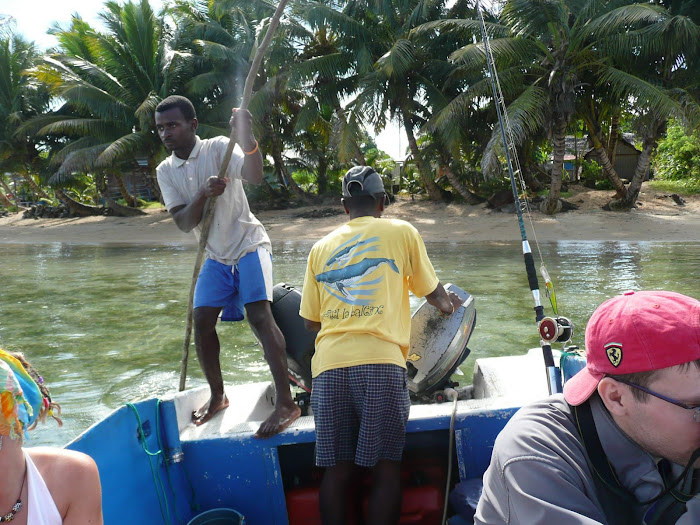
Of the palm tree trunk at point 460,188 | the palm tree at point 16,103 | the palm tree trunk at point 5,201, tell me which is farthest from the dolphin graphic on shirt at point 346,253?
the palm tree trunk at point 5,201

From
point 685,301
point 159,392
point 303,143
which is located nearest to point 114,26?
point 303,143

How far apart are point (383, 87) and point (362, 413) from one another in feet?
59.0

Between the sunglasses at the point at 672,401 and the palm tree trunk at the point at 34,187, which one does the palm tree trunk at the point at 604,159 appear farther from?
the palm tree trunk at the point at 34,187

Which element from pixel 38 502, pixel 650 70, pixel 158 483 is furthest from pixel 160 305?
pixel 650 70

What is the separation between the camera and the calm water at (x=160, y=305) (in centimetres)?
583

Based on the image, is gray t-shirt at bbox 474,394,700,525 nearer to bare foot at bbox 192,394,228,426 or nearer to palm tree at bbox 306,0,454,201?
bare foot at bbox 192,394,228,426

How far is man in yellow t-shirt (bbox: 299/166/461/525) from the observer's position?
222cm

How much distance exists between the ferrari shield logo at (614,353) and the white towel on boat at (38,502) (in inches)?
57.0

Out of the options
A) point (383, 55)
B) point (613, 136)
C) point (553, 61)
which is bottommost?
point (613, 136)

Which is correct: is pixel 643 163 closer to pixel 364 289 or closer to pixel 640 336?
pixel 364 289

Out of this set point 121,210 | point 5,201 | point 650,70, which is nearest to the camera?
point 650,70

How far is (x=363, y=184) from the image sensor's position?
2.54 metres

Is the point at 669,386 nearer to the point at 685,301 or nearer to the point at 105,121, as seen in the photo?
the point at 685,301

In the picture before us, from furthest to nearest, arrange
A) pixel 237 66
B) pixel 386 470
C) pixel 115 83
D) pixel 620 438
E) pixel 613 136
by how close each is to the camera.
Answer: pixel 115 83, pixel 237 66, pixel 613 136, pixel 386 470, pixel 620 438
